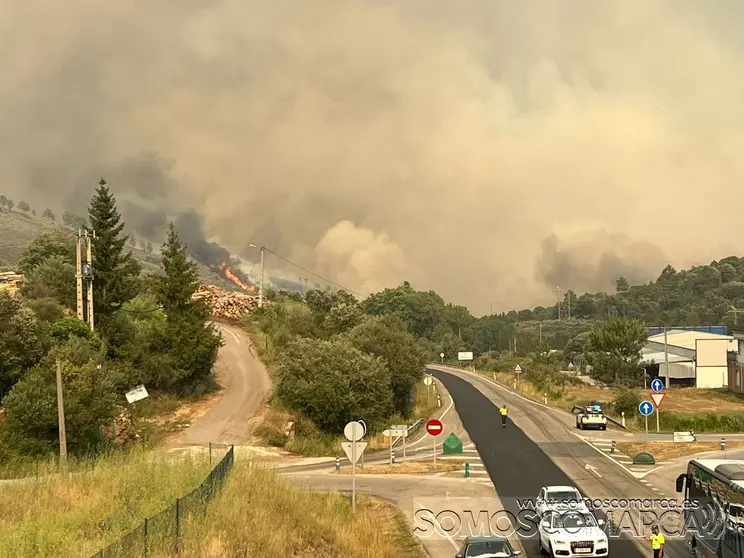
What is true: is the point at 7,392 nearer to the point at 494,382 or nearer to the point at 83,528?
the point at 83,528

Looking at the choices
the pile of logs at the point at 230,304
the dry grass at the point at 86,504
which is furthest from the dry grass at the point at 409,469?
the pile of logs at the point at 230,304

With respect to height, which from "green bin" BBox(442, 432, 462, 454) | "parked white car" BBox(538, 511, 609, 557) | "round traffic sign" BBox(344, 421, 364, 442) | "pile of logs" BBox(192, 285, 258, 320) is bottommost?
"green bin" BBox(442, 432, 462, 454)

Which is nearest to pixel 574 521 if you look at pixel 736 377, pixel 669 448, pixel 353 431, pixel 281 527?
pixel 353 431

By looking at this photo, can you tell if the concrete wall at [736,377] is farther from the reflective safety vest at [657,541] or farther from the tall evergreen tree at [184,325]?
the reflective safety vest at [657,541]

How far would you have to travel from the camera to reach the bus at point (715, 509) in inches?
572

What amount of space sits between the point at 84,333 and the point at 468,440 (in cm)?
2681

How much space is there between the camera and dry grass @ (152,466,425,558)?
12.9 metres

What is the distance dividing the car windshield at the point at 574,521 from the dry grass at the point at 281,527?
419 centimetres

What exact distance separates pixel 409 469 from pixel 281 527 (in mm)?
19338

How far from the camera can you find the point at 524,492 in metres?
27.5

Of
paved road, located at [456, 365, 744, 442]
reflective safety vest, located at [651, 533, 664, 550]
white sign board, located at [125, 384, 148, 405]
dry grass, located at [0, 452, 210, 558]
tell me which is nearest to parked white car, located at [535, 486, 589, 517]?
reflective safety vest, located at [651, 533, 664, 550]

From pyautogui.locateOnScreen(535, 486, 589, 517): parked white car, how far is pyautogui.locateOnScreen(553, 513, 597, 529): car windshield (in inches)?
43.6

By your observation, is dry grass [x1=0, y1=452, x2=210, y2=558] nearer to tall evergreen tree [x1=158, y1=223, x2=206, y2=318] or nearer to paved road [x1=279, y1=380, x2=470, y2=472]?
paved road [x1=279, y1=380, x2=470, y2=472]

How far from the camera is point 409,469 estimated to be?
111 feet
